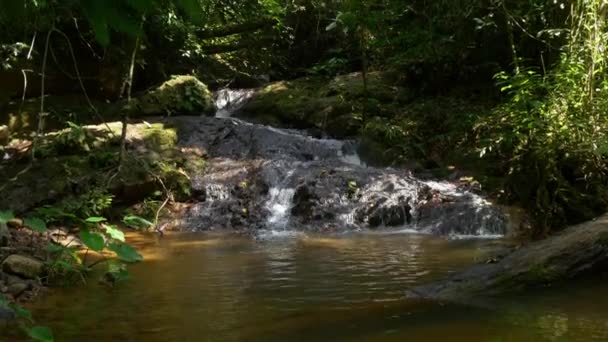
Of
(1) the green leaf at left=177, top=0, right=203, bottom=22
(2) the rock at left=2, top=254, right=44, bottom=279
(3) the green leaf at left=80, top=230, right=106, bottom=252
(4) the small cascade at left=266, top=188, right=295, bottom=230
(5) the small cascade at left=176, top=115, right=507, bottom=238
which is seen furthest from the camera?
(4) the small cascade at left=266, top=188, right=295, bottom=230

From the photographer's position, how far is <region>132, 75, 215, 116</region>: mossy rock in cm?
1406

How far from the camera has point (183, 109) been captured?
47.0 feet

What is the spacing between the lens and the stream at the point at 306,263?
12.6 feet

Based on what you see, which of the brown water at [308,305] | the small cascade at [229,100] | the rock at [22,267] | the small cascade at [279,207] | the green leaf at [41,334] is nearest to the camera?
the green leaf at [41,334]

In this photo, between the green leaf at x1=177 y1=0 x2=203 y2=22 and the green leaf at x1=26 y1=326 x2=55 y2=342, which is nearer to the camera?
the green leaf at x1=177 y1=0 x2=203 y2=22

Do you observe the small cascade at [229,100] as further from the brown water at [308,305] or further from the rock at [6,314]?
the rock at [6,314]

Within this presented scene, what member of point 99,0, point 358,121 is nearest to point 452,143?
point 358,121

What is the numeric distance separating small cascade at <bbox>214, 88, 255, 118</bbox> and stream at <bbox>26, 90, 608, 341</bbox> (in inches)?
97.6

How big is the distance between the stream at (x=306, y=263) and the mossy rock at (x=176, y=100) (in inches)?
46.7

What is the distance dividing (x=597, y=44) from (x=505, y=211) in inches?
109

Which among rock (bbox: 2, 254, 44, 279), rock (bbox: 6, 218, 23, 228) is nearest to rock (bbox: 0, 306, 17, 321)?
rock (bbox: 2, 254, 44, 279)

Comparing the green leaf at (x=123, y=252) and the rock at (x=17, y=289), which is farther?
the rock at (x=17, y=289)

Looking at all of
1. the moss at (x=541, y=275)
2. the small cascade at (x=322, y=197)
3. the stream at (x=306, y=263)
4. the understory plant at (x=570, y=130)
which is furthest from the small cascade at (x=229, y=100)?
the moss at (x=541, y=275)

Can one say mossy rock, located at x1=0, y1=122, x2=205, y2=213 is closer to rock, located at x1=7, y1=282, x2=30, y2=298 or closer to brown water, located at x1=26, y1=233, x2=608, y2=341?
brown water, located at x1=26, y1=233, x2=608, y2=341
